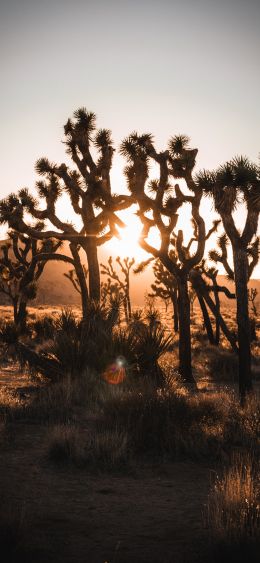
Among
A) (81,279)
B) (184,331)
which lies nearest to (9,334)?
(81,279)

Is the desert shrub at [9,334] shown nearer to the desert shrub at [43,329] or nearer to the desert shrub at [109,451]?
the desert shrub at [43,329]

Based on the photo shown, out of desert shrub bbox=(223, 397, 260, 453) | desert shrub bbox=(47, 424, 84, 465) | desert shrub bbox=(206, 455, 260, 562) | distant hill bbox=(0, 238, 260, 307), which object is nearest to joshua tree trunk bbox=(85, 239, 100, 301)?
desert shrub bbox=(223, 397, 260, 453)

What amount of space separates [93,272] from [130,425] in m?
10.3

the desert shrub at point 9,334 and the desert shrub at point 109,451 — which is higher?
the desert shrub at point 9,334

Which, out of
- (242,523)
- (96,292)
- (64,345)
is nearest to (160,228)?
(96,292)

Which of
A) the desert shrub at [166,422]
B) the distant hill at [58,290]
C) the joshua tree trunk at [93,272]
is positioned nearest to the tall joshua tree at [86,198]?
the joshua tree trunk at [93,272]

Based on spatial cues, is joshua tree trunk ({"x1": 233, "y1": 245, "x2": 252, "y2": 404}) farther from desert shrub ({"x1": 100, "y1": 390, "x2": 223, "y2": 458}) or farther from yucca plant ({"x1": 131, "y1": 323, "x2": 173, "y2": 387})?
desert shrub ({"x1": 100, "y1": 390, "x2": 223, "y2": 458})

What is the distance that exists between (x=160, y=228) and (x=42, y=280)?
322 ft

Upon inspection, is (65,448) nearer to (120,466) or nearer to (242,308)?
(120,466)

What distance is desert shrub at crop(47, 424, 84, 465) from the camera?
585cm

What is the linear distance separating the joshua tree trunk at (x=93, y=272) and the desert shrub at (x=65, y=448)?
10.3 metres

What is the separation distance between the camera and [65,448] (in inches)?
234

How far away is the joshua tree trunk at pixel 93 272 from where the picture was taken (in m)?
16.6

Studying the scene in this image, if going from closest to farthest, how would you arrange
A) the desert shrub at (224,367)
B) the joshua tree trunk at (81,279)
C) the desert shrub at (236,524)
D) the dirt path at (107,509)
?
the desert shrub at (236,524) → the dirt path at (107,509) → the desert shrub at (224,367) → the joshua tree trunk at (81,279)
